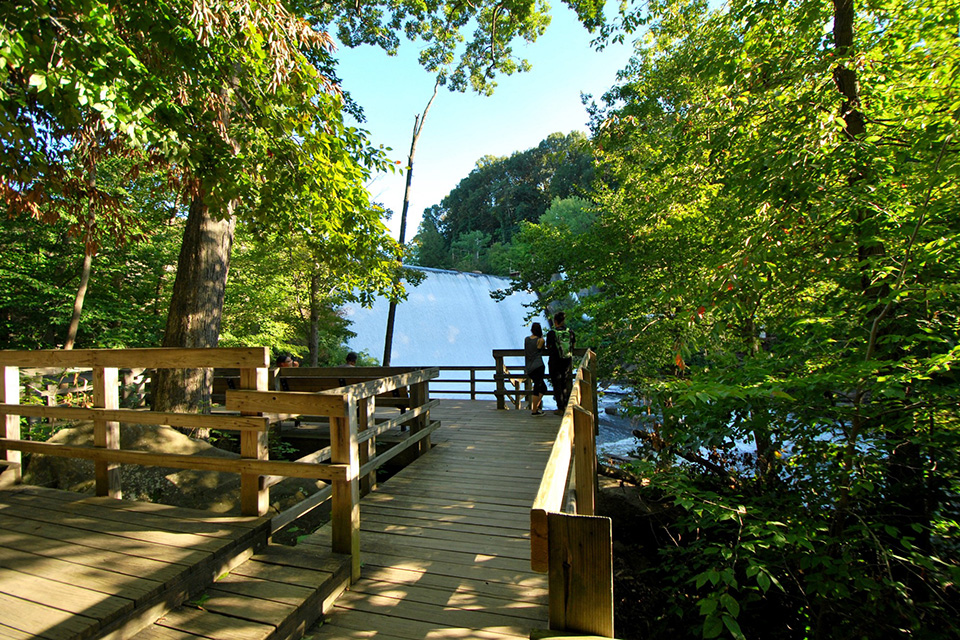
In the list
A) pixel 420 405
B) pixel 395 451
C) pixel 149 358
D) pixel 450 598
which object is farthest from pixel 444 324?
pixel 450 598

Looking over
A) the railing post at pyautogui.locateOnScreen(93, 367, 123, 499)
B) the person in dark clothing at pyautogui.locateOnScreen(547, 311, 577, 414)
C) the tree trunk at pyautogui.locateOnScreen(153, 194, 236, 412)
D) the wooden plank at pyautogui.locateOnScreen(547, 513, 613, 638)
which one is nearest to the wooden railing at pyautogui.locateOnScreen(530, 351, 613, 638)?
the wooden plank at pyautogui.locateOnScreen(547, 513, 613, 638)

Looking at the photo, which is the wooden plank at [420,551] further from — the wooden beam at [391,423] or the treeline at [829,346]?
the treeline at [829,346]

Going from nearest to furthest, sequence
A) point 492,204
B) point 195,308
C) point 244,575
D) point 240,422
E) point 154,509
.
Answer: point 244,575 < point 240,422 < point 154,509 < point 195,308 < point 492,204

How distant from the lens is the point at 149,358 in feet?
10.9

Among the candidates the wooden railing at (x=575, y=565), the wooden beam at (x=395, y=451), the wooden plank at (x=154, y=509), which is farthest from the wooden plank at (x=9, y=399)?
the wooden railing at (x=575, y=565)

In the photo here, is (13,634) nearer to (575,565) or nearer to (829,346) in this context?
(575,565)

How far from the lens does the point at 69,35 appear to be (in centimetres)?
324

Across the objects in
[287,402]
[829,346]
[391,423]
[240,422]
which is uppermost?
[829,346]

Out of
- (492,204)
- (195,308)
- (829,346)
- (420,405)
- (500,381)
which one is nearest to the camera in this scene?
(829,346)

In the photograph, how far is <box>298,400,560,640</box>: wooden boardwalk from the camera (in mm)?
2512

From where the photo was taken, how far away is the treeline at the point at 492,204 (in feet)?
143

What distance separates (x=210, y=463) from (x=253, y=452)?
0.27 meters

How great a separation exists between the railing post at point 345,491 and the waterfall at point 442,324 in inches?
615

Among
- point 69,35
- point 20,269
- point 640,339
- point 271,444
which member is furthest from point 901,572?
point 20,269
